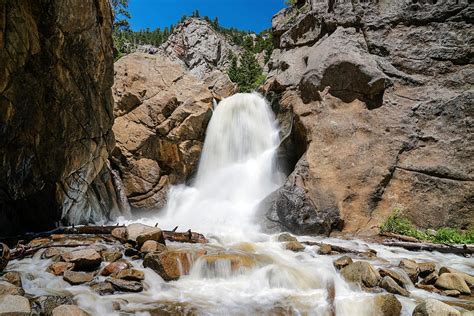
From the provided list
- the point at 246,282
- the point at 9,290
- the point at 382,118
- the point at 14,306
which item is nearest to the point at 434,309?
the point at 246,282

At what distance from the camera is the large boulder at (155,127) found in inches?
736

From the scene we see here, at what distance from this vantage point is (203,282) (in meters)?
7.58

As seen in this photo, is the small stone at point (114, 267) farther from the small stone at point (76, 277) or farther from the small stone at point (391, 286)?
the small stone at point (391, 286)

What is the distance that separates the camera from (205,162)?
20.6m

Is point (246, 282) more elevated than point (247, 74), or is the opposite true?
point (247, 74)

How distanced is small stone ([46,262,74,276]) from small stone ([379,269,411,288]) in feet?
23.8

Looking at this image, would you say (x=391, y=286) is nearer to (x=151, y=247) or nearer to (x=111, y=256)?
(x=151, y=247)

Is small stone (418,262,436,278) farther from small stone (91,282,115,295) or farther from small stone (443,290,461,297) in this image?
small stone (91,282,115,295)

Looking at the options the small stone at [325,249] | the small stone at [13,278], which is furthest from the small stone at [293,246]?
the small stone at [13,278]

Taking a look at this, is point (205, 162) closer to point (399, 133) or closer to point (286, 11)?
point (399, 133)

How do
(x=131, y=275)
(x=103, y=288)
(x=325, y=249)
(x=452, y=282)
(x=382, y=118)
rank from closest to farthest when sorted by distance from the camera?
(x=103, y=288) < (x=131, y=275) < (x=452, y=282) < (x=325, y=249) < (x=382, y=118)

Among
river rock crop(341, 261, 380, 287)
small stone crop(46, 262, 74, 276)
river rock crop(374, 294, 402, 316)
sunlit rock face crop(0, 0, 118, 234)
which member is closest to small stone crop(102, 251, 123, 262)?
small stone crop(46, 262, 74, 276)

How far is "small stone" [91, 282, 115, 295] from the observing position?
647 centimetres

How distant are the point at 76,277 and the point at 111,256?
3.87 feet
